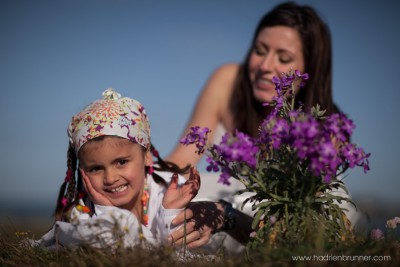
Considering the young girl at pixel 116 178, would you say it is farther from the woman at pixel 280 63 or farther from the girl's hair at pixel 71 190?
the woman at pixel 280 63

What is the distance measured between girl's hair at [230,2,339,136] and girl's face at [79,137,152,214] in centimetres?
296

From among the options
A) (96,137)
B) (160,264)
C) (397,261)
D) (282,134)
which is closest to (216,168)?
(282,134)

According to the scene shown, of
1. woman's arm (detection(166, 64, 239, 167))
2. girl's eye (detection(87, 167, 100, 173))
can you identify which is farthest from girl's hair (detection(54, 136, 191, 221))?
woman's arm (detection(166, 64, 239, 167))

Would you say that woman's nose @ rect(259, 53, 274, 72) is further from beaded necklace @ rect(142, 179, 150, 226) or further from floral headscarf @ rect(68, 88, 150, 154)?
beaded necklace @ rect(142, 179, 150, 226)

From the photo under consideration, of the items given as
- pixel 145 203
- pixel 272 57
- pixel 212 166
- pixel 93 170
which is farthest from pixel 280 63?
pixel 212 166

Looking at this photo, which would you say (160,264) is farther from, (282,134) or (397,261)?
(397,261)

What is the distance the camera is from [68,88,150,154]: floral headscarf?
167 inches

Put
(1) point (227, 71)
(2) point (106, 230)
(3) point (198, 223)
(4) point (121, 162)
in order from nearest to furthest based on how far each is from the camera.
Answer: (2) point (106, 230)
(3) point (198, 223)
(4) point (121, 162)
(1) point (227, 71)

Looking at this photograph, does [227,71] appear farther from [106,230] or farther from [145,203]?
[106,230]

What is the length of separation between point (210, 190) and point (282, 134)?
11.9 feet

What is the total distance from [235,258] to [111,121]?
75.0 inches

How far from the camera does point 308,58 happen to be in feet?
22.4

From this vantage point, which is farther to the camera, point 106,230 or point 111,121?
point 111,121

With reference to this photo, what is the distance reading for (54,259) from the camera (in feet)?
10.9
